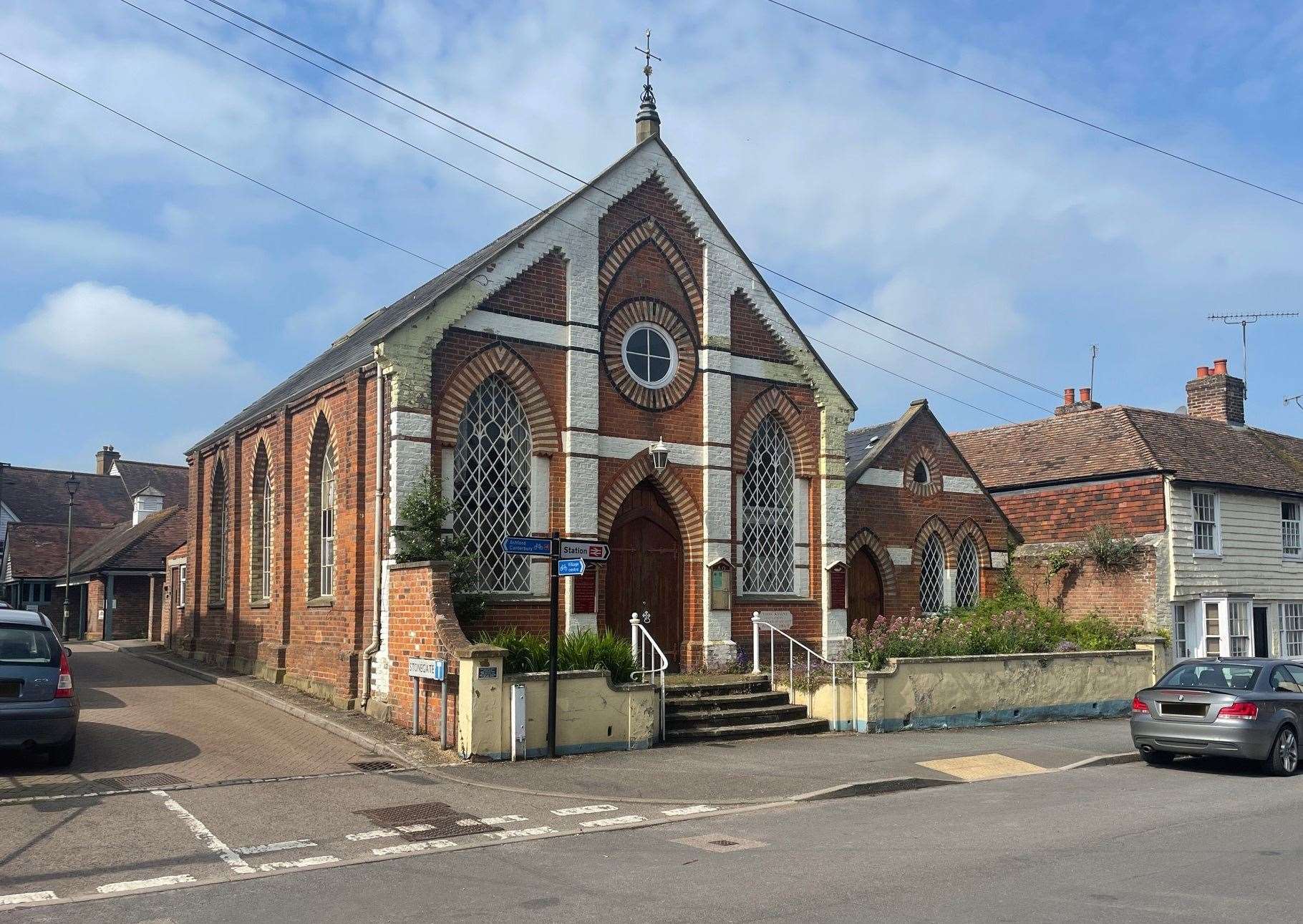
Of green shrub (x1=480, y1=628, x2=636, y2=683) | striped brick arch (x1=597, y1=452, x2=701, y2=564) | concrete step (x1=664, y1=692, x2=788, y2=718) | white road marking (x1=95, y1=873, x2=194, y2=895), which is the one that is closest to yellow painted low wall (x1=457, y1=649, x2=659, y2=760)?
green shrub (x1=480, y1=628, x2=636, y2=683)

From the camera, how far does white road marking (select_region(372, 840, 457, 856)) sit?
350 inches

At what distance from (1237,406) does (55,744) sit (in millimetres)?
26777

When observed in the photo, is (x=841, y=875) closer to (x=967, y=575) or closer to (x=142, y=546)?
(x=967, y=575)

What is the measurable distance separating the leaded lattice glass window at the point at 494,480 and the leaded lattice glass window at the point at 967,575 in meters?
10.4

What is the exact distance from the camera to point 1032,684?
18188mm

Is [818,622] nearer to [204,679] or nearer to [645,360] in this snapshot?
[645,360]

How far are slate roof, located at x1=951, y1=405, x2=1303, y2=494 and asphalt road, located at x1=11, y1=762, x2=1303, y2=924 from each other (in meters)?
14.3

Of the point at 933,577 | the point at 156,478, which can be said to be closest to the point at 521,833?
the point at 933,577

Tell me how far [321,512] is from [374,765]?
654 centimetres

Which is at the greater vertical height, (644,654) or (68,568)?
(68,568)

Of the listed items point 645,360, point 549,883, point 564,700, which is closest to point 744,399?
point 645,360

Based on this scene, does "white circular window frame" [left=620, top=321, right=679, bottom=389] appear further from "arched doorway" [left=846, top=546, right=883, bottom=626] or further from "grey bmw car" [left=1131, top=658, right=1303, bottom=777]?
"grey bmw car" [left=1131, top=658, right=1303, bottom=777]

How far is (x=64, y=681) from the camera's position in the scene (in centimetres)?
1159

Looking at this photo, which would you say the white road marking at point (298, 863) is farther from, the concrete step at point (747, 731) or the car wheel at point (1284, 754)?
the car wheel at point (1284, 754)
